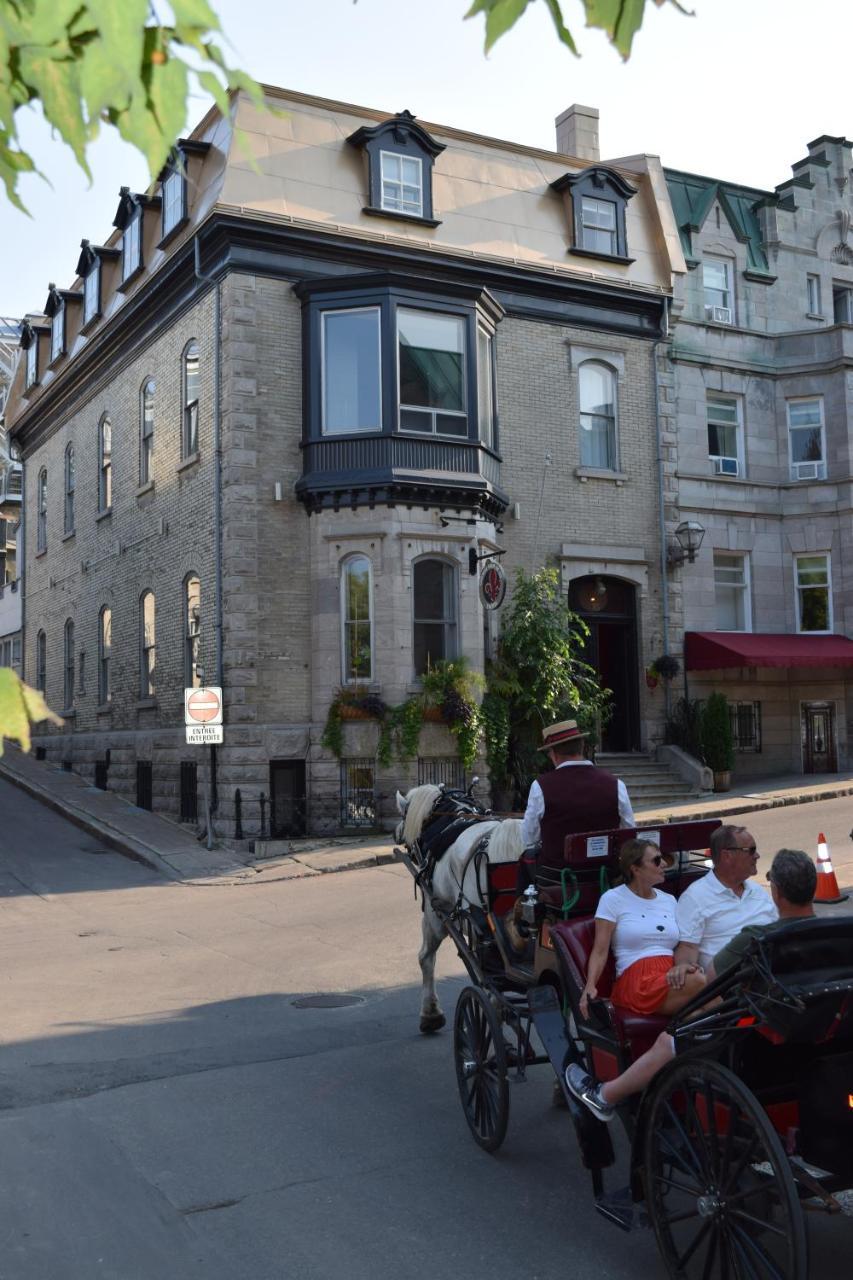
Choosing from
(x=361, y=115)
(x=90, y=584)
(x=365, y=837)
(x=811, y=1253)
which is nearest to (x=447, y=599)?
(x=365, y=837)

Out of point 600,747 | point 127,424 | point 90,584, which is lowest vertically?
point 600,747

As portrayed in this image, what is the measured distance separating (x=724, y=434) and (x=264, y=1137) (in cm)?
2169

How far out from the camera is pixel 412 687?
19.8m

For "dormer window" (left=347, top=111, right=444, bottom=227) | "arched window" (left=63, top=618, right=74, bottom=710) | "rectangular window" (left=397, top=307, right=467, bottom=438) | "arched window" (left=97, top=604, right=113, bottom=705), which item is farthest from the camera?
"arched window" (left=63, top=618, right=74, bottom=710)

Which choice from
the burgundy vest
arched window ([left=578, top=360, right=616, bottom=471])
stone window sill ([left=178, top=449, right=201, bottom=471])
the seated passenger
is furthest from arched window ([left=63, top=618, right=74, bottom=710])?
the seated passenger

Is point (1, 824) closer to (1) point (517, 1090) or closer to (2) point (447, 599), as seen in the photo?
(2) point (447, 599)

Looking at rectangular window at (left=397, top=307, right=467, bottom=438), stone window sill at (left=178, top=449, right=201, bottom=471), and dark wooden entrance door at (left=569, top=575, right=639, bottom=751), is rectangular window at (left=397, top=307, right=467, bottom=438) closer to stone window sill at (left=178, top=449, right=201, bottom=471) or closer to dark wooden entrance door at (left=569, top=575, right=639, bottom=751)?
stone window sill at (left=178, top=449, right=201, bottom=471)

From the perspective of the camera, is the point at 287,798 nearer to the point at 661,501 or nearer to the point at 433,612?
the point at 433,612

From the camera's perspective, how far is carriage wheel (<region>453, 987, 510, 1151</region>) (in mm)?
5770

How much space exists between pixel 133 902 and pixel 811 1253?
1147 centimetres

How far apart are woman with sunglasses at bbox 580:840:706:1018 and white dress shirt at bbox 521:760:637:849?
1.21 metres

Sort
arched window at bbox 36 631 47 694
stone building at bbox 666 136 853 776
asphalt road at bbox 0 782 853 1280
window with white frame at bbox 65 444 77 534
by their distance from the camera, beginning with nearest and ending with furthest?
1. asphalt road at bbox 0 782 853 1280
2. stone building at bbox 666 136 853 776
3. window with white frame at bbox 65 444 77 534
4. arched window at bbox 36 631 47 694

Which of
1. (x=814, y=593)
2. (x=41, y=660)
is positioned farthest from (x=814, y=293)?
(x=41, y=660)

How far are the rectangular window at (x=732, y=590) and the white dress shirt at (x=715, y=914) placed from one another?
20.0m
